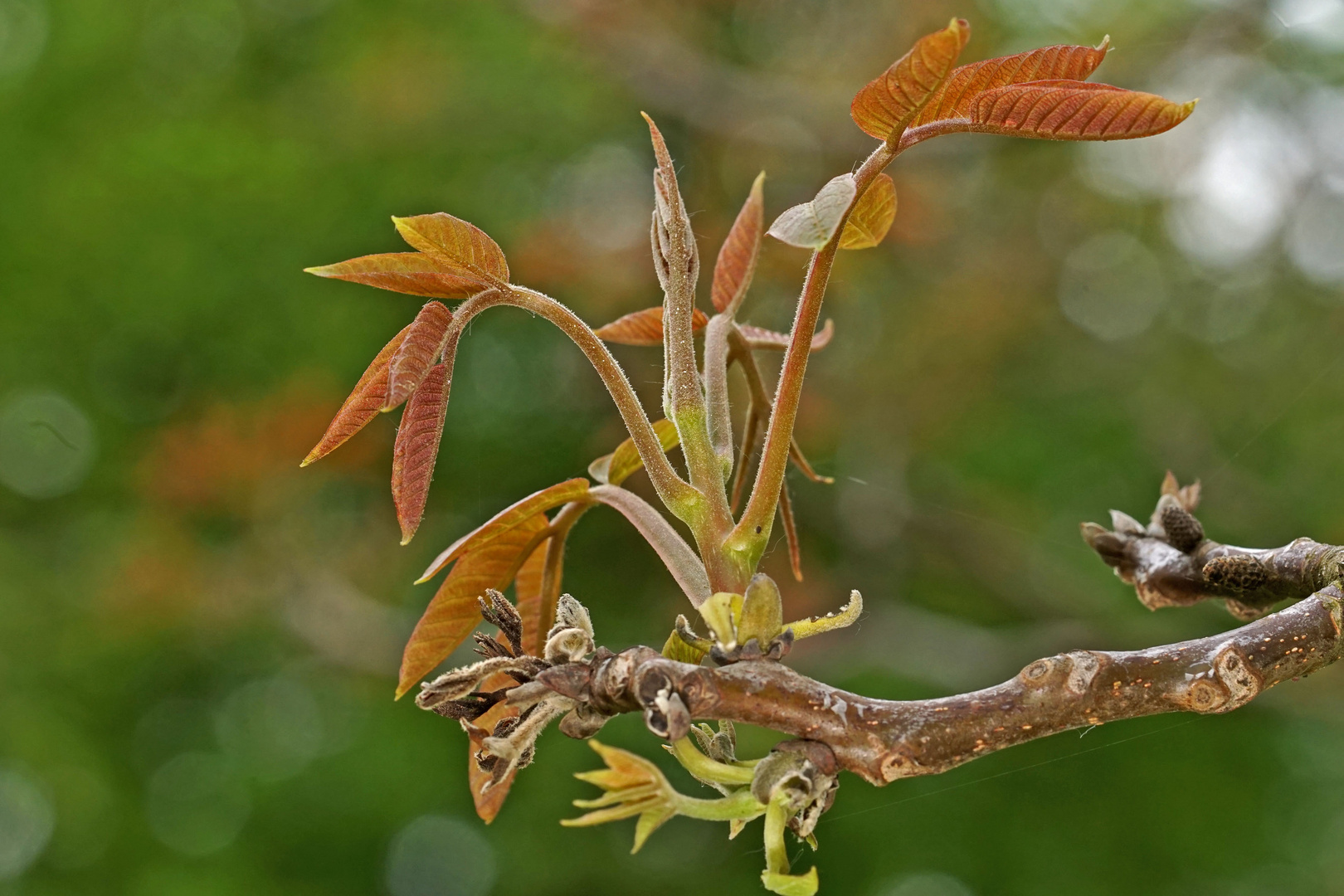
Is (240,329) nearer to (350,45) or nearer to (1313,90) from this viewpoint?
(350,45)

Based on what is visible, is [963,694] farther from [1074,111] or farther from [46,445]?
[46,445]

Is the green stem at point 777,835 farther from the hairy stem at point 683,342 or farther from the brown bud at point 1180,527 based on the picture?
the brown bud at point 1180,527

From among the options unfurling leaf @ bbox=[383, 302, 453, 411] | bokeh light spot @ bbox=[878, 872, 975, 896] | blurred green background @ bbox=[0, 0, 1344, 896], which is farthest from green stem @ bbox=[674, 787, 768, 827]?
bokeh light spot @ bbox=[878, 872, 975, 896]

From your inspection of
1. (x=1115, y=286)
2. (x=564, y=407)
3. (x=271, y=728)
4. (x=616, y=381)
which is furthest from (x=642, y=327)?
(x=1115, y=286)

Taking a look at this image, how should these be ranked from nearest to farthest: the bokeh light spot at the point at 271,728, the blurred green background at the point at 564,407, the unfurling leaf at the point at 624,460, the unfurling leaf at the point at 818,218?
the unfurling leaf at the point at 818,218 < the unfurling leaf at the point at 624,460 < the blurred green background at the point at 564,407 < the bokeh light spot at the point at 271,728

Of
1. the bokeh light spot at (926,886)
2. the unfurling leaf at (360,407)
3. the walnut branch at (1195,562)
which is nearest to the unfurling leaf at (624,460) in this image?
the unfurling leaf at (360,407)

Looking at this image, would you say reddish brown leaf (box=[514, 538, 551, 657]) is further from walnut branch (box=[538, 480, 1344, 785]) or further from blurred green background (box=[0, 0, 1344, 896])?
blurred green background (box=[0, 0, 1344, 896])
